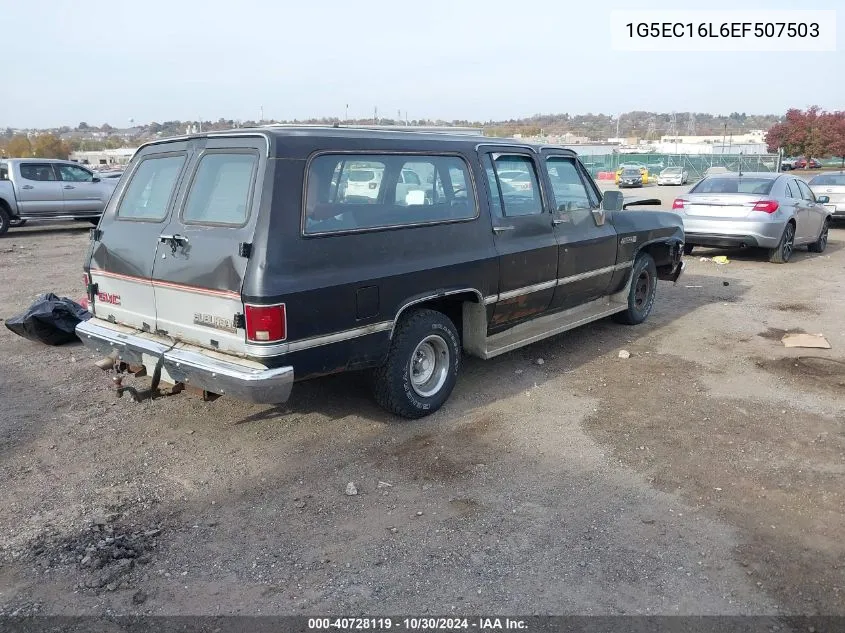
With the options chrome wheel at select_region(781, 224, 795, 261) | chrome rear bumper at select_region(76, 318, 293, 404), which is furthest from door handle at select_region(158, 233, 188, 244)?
chrome wheel at select_region(781, 224, 795, 261)

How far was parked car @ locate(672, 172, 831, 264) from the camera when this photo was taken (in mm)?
11422

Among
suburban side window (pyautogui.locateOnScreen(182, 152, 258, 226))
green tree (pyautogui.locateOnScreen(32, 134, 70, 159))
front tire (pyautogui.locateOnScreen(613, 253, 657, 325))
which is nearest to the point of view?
suburban side window (pyautogui.locateOnScreen(182, 152, 258, 226))

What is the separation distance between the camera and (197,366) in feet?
13.6

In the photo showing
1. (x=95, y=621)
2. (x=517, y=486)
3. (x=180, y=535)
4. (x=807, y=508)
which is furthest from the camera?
(x=517, y=486)

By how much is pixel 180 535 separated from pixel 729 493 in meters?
3.07

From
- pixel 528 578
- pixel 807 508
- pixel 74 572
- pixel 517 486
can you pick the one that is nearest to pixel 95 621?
pixel 74 572

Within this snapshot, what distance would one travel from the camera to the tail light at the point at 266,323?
3920 millimetres

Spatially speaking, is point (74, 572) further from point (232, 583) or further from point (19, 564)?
point (232, 583)

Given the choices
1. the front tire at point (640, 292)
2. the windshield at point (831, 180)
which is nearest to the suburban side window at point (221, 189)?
the front tire at point (640, 292)

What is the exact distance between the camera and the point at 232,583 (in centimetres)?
320

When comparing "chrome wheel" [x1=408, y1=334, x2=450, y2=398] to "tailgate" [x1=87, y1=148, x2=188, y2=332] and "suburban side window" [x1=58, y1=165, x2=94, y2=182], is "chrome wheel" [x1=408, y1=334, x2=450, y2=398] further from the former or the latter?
"suburban side window" [x1=58, y1=165, x2=94, y2=182]

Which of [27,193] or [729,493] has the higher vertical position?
[27,193]

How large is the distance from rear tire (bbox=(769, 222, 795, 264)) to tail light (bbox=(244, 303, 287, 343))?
10396mm

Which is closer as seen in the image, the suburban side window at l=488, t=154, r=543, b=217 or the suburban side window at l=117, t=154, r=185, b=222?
the suburban side window at l=117, t=154, r=185, b=222
